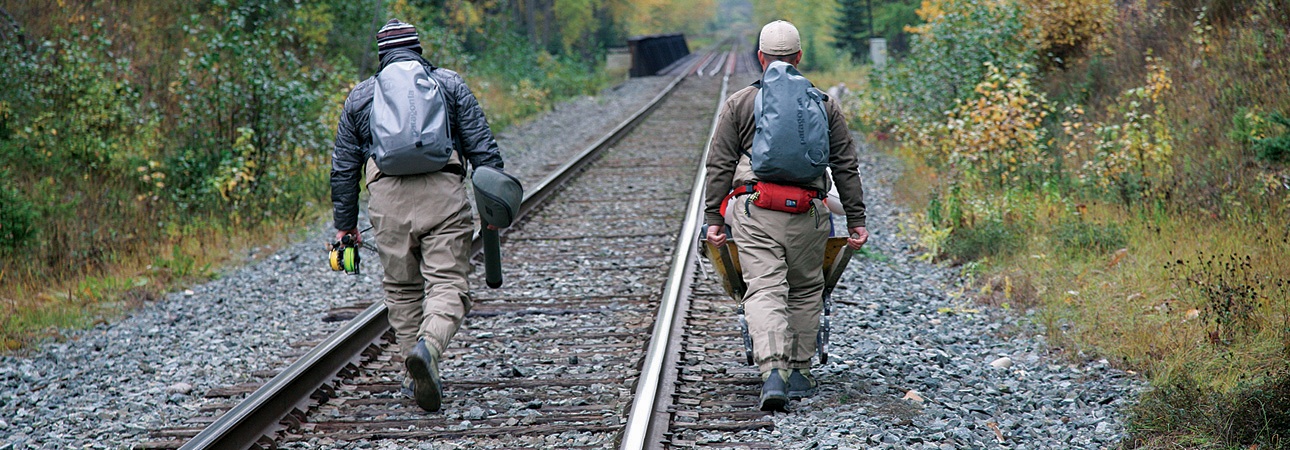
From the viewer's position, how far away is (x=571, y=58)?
3319cm

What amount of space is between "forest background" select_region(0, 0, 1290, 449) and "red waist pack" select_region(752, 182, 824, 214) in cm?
159

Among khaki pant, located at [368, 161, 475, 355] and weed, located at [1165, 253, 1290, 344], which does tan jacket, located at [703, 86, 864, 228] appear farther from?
weed, located at [1165, 253, 1290, 344]

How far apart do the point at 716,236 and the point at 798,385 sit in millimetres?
765

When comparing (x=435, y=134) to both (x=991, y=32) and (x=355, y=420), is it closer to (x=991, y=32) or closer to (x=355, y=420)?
(x=355, y=420)

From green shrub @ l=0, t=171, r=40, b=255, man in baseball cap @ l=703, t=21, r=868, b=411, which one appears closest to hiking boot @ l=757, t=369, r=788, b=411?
man in baseball cap @ l=703, t=21, r=868, b=411

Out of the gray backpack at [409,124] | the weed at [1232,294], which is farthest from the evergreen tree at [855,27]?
the gray backpack at [409,124]

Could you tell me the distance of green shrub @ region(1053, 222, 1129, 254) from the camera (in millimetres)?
6934

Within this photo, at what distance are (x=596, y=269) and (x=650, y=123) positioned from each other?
34.9 ft

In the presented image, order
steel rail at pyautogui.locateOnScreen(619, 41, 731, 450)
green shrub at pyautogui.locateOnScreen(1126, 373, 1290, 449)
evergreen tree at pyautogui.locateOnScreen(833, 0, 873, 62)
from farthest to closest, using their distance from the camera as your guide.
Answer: evergreen tree at pyautogui.locateOnScreen(833, 0, 873, 62) < steel rail at pyautogui.locateOnScreen(619, 41, 731, 450) < green shrub at pyautogui.locateOnScreen(1126, 373, 1290, 449)

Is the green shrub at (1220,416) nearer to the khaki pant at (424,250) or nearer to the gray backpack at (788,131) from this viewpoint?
the gray backpack at (788,131)

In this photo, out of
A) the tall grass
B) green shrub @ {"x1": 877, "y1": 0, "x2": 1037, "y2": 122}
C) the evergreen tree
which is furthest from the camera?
the evergreen tree

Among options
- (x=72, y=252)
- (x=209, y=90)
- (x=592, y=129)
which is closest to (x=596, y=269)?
(x=72, y=252)

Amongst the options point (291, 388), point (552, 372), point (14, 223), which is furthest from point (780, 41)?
point (14, 223)

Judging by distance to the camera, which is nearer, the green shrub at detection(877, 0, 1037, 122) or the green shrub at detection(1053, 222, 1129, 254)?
the green shrub at detection(1053, 222, 1129, 254)
